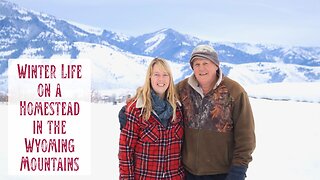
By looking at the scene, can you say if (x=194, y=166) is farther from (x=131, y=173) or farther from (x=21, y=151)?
(x=21, y=151)

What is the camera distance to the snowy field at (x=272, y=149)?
5.86 m

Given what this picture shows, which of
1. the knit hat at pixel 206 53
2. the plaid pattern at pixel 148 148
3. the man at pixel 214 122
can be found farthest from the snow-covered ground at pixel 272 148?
the knit hat at pixel 206 53

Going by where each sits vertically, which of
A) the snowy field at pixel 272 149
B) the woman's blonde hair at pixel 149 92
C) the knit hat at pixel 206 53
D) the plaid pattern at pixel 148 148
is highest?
the knit hat at pixel 206 53

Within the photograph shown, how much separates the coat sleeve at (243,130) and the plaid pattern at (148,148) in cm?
38

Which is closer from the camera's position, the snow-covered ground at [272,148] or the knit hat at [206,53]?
the knit hat at [206,53]

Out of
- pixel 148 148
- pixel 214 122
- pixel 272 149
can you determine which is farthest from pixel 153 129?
pixel 272 149

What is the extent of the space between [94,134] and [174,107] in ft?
20.6

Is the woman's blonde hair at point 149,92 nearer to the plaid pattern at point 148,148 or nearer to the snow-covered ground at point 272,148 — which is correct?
the plaid pattern at point 148,148

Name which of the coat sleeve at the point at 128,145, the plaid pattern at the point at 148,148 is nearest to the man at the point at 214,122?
the plaid pattern at the point at 148,148

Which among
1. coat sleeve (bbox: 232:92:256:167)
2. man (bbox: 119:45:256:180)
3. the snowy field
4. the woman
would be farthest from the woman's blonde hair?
the snowy field

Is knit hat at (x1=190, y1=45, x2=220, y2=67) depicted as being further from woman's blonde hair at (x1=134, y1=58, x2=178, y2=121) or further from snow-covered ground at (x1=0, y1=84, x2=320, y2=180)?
snow-covered ground at (x1=0, y1=84, x2=320, y2=180)

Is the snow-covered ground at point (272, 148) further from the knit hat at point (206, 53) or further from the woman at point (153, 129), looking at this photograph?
the knit hat at point (206, 53)

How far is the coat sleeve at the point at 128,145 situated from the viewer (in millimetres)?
2834

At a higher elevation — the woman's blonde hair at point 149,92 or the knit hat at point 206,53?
the knit hat at point 206,53
